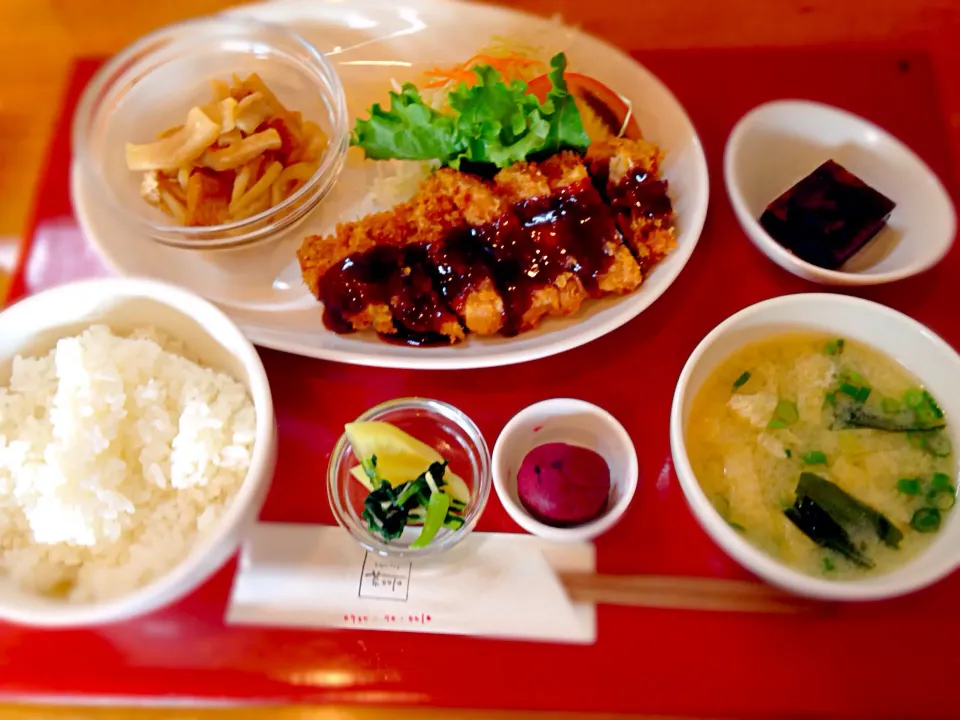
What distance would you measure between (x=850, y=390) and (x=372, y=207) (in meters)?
1.32

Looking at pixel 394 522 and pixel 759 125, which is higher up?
pixel 759 125

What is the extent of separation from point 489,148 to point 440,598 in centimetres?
111

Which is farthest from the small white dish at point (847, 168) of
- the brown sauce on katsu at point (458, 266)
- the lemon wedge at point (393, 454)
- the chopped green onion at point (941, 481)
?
the lemon wedge at point (393, 454)

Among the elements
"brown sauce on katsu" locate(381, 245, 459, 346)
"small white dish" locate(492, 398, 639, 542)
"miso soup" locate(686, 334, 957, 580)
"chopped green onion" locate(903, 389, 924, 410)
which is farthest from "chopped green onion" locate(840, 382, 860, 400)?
"brown sauce on katsu" locate(381, 245, 459, 346)

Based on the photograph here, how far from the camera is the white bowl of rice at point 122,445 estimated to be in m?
1.41

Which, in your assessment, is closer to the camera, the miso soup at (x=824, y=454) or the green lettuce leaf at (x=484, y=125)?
the miso soup at (x=824, y=454)

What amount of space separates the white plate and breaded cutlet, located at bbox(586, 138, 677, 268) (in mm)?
43

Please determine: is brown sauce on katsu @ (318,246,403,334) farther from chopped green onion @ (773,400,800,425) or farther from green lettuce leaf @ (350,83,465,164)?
chopped green onion @ (773,400,800,425)

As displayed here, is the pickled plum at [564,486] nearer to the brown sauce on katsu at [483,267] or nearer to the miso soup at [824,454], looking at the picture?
the miso soup at [824,454]

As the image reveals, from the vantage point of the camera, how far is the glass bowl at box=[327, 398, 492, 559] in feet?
4.92

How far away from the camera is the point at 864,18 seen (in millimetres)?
2451

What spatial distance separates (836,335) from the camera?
5.43 ft

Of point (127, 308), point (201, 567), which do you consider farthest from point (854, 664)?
point (127, 308)

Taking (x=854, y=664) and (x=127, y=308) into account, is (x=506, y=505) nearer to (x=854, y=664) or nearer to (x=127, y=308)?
(x=854, y=664)
